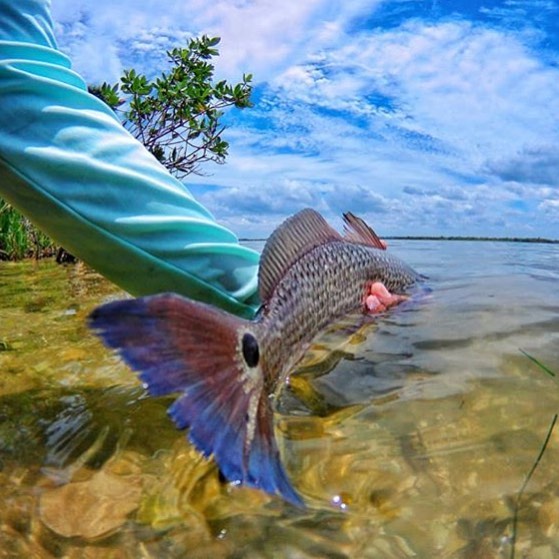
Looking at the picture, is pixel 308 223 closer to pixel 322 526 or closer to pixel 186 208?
pixel 186 208

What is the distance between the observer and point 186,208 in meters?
1.88

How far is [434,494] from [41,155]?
4.18 ft

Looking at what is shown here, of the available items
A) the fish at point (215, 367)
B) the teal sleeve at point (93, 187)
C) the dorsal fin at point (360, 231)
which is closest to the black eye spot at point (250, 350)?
the fish at point (215, 367)

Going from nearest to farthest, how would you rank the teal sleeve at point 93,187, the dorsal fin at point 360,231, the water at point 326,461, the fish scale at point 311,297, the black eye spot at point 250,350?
the water at point 326,461
the black eye spot at point 250,350
the fish scale at point 311,297
the teal sleeve at point 93,187
the dorsal fin at point 360,231

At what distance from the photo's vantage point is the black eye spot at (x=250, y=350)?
4.20ft

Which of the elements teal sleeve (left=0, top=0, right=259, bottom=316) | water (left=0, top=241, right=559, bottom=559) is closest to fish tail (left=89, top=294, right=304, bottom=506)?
water (left=0, top=241, right=559, bottom=559)

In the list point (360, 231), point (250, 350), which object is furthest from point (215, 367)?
point (360, 231)

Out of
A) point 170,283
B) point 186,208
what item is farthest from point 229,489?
point 186,208

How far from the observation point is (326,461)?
1429mm

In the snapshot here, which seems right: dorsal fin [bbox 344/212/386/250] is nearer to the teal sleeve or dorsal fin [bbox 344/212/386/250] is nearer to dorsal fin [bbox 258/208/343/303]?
dorsal fin [bbox 258/208/343/303]

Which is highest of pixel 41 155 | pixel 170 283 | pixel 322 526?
pixel 41 155

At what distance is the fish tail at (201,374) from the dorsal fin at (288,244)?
0.55 m

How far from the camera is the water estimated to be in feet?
3.76

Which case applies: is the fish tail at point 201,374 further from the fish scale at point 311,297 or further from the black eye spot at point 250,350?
the fish scale at point 311,297
